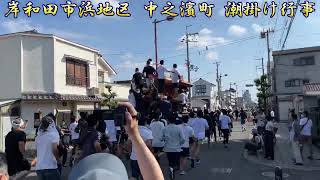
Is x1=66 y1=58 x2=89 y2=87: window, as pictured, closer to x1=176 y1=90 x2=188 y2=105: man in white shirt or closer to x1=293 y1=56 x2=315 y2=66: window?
x1=176 y1=90 x2=188 y2=105: man in white shirt

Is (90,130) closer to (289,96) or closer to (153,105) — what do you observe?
(153,105)

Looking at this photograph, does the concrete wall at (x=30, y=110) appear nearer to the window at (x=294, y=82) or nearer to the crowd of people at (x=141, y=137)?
the crowd of people at (x=141, y=137)

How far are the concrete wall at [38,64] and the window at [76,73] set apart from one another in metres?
1.92

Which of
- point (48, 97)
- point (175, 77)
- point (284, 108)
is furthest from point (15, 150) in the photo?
point (284, 108)

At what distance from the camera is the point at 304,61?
44.5m

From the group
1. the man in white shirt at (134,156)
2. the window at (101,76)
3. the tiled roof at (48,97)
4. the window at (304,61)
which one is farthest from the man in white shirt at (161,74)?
the window at (304,61)

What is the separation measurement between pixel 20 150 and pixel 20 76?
59.7 ft

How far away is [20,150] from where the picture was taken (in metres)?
8.19

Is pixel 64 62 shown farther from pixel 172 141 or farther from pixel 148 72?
pixel 172 141

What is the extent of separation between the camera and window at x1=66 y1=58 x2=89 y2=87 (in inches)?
1105

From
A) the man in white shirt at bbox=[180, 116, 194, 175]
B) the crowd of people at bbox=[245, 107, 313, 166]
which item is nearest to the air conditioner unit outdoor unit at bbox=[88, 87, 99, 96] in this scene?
the crowd of people at bbox=[245, 107, 313, 166]

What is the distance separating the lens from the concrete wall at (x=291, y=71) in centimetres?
4414

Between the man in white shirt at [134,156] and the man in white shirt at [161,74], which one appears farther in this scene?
the man in white shirt at [161,74]

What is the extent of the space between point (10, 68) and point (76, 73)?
16.1 feet
